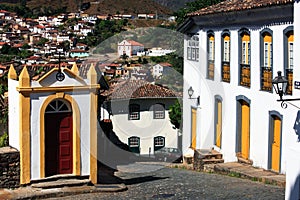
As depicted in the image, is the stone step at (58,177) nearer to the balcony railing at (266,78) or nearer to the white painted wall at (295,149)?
the white painted wall at (295,149)

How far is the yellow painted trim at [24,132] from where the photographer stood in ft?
43.6

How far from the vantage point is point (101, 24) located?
120 meters

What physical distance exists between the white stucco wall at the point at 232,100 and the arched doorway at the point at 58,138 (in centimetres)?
510

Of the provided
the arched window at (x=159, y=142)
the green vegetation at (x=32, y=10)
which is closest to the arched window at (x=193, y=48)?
the arched window at (x=159, y=142)

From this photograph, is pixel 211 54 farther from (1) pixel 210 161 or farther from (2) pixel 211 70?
(1) pixel 210 161

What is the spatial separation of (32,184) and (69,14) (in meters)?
149

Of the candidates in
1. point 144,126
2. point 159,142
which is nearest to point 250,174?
point 144,126

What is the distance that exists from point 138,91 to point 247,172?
12.2 meters

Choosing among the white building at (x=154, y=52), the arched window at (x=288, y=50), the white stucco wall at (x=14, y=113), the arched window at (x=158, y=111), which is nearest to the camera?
the white stucco wall at (x=14, y=113)

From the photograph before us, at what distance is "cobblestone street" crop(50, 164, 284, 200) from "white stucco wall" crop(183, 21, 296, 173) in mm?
1722

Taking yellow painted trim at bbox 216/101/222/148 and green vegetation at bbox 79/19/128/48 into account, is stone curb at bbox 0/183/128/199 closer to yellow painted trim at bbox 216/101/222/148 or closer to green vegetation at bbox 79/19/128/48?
yellow painted trim at bbox 216/101/222/148

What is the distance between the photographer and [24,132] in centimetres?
1338

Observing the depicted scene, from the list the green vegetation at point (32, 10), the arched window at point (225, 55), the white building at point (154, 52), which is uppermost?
the green vegetation at point (32, 10)

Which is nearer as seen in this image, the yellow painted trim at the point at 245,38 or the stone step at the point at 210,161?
the yellow painted trim at the point at 245,38
